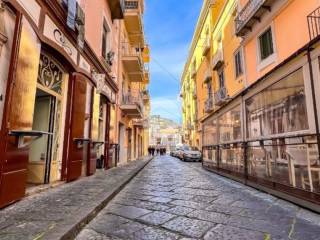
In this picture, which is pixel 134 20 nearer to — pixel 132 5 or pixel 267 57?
pixel 132 5

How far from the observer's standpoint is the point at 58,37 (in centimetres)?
579

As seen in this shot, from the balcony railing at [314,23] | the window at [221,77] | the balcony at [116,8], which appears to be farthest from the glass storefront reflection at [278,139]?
the window at [221,77]

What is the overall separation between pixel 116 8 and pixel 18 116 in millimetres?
9531

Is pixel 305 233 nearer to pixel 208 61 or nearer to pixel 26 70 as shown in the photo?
pixel 26 70

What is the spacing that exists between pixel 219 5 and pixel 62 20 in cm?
1917

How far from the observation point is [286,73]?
4.93 metres

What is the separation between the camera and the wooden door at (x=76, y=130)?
258 inches

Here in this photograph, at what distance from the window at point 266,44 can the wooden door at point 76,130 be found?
30.0 ft

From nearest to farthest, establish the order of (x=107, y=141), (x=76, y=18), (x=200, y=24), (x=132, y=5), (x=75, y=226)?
1. (x=75, y=226)
2. (x=76, y=18)
3. (x=107, y=141)
4. (x=132, y=5)
5. (x=200, y=24)

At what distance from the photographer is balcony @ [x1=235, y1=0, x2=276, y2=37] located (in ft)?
37.8

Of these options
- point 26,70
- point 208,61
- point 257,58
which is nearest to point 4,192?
point 26,70

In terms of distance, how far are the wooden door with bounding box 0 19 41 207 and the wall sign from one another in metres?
0.74

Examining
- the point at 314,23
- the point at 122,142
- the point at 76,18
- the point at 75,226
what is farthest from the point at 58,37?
the point at 122,142

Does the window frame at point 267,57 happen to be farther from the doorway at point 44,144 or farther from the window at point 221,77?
the doorway at point 44,144
